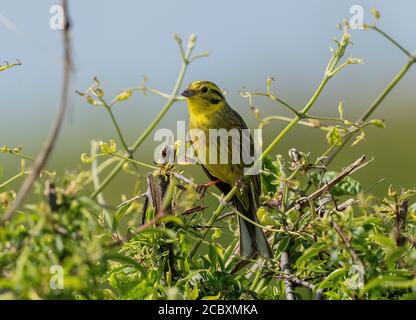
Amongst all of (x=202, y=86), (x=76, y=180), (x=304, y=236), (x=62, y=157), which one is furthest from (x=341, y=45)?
(x=62, y=157)

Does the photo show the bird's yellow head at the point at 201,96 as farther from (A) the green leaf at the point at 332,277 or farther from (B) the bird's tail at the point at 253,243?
(A) the green leaf at the point at 332,277

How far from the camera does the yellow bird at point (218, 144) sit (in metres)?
2.84

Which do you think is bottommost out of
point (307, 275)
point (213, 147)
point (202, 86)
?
point (307, 275)

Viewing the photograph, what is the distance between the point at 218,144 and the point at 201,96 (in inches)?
16.8

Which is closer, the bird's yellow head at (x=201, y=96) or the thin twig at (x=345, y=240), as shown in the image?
the thin twig at (x=345, y=240)

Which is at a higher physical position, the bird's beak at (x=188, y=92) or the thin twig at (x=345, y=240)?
the bird's beak at (x=188, y=92)

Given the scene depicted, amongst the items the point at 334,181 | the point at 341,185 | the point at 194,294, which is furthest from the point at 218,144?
the point at 194,294

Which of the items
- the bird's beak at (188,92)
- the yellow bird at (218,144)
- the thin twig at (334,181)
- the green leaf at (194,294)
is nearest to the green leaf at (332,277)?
the green leaf at (194,294)

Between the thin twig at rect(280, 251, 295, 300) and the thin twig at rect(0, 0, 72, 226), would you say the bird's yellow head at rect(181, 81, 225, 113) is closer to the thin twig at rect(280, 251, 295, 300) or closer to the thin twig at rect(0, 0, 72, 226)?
the thin twig at rect(280, 251, 295, 300)

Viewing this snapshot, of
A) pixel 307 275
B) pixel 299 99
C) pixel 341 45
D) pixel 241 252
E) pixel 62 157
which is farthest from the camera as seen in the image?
pixel 299 99

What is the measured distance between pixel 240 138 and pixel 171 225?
58.3 inches

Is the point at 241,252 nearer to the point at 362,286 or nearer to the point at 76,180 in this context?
the point at 362,286

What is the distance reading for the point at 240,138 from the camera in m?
3.13

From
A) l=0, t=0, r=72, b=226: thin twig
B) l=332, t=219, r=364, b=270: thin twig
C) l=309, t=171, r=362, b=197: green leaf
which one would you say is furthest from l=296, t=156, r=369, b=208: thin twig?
l=0, t=0, r=72, b=226: thin twig
